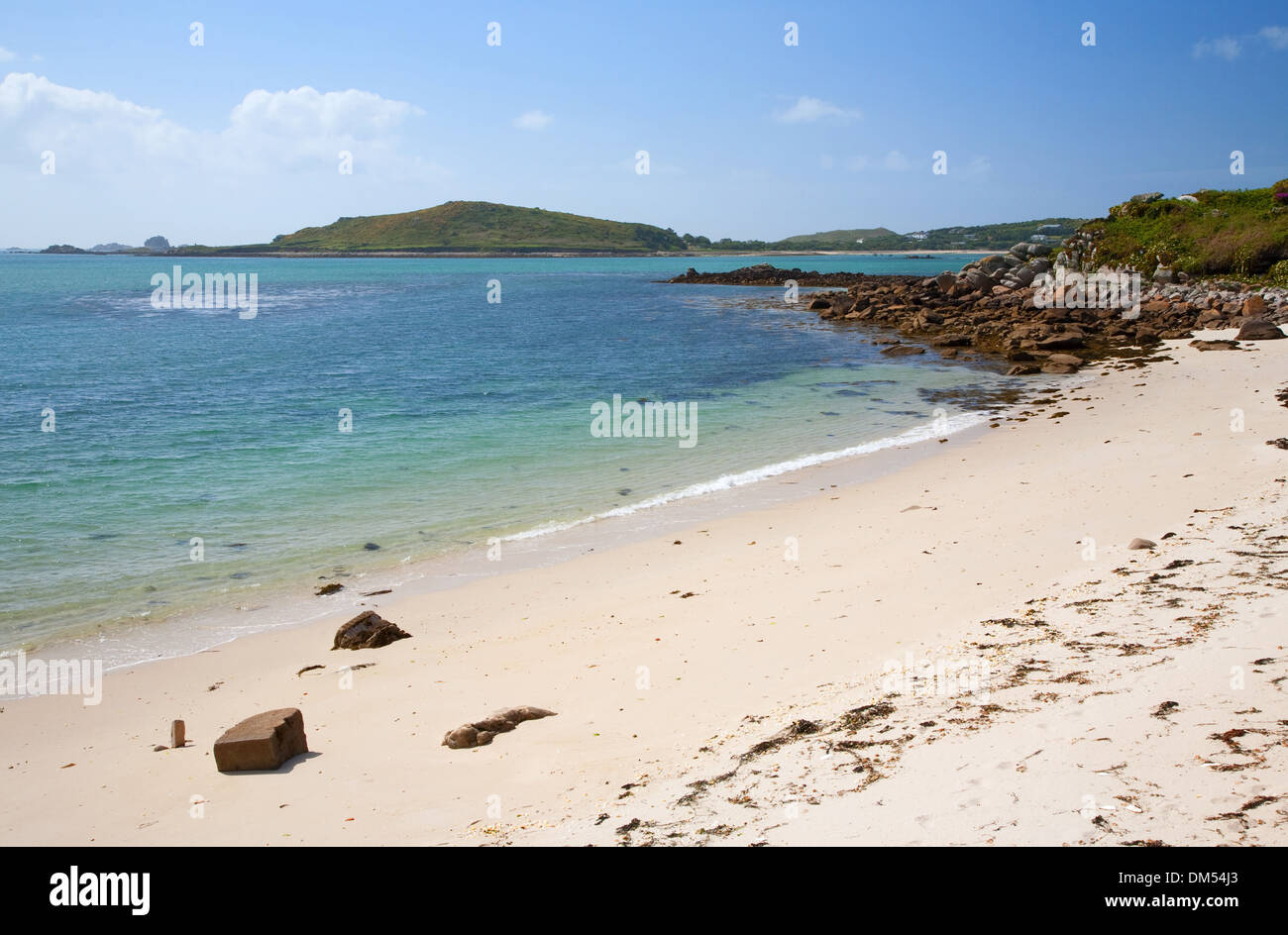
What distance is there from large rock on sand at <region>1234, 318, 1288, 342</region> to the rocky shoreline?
0.11ft

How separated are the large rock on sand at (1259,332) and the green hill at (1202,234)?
28.2ft

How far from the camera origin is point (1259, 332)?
2742 cm

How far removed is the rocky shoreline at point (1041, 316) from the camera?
3011 cm

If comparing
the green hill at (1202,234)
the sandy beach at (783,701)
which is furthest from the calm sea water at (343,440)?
the green hill at (1202,234)

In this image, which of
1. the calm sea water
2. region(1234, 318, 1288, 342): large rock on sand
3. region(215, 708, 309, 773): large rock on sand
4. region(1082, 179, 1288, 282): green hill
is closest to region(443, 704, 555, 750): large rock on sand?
region(215, 708, 309, 773): large rock on sand

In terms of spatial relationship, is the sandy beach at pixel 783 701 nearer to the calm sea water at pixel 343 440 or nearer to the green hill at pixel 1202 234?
the calm sea water at pixel 343 440

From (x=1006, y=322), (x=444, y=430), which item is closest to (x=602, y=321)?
(x=1006, y=322)

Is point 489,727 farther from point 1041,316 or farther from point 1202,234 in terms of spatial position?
point 1202,234

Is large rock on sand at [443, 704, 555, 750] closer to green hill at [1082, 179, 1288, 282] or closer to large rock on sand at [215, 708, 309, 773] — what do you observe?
large rock on sand at [215, 708, 309, 773]

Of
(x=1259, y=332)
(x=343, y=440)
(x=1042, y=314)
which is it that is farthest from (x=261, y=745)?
(x=1042, y=314)

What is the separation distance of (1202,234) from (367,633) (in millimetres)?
43982

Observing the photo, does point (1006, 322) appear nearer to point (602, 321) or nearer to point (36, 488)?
point (602, 321)

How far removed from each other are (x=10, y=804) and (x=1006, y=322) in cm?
3843

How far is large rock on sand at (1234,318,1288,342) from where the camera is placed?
27.4 metres
